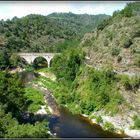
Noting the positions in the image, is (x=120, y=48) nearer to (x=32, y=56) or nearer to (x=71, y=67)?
(x=71, y=67)

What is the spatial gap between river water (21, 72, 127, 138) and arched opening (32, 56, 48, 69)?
60.7 metres

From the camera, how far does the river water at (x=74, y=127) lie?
163 feet

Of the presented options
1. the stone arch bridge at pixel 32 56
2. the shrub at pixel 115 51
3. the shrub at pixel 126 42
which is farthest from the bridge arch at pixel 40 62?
the shrub at pixel 126 42

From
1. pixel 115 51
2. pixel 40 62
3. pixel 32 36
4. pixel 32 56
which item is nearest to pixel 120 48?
pixel 115 51

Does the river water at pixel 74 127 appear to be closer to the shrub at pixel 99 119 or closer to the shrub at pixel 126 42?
the shrub at pixel 99 119

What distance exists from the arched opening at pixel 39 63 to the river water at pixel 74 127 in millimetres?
60677

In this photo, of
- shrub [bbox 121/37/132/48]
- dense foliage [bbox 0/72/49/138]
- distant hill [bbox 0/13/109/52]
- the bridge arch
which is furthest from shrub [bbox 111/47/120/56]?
the bridge arch

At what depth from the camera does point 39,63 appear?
12862cm

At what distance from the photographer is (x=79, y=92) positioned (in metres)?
68.3

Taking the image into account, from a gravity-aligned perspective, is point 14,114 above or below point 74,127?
above

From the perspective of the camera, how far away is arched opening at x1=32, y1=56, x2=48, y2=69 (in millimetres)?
121875

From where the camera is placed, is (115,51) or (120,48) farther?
(120,48)

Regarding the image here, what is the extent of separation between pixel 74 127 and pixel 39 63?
76.9 meters

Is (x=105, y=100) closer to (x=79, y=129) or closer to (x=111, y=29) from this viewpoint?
(x=79, y=129)
